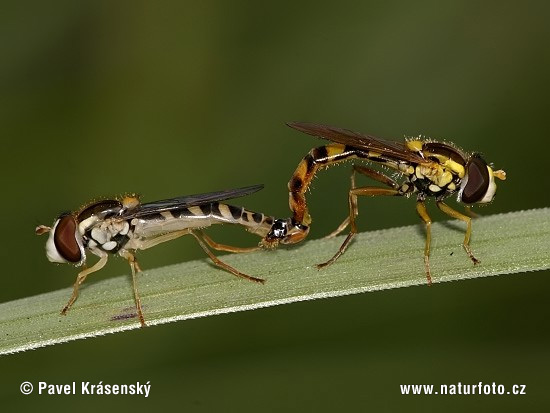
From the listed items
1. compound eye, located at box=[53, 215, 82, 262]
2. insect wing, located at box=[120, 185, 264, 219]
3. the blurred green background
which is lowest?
compound eye, located at box=[53, 215, 82, 262]

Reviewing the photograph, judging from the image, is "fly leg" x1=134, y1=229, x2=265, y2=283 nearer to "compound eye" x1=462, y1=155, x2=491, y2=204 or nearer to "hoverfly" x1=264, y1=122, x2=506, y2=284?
"hoverfly" x1=264, y1=122, x2=506, y2=284

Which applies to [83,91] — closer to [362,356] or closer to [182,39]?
[182,39]

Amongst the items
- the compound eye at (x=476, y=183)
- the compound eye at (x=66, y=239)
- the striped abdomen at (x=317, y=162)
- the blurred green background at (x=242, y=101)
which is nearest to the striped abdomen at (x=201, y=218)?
the striped abdomen at (x=317, y=162)

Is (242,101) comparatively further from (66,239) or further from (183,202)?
(66,239)

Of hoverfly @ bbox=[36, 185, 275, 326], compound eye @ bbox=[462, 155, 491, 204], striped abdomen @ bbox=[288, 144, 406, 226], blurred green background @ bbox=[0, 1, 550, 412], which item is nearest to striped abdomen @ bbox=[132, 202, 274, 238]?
hoverfly @ bbox=[36, 185, 275, 326]

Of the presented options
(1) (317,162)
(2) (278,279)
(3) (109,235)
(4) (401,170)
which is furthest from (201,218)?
(4) (401,170)

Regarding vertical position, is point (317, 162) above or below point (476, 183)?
above

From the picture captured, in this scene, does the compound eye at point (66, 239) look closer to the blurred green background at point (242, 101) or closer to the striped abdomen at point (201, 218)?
the striped abdomen at point (201, 218)

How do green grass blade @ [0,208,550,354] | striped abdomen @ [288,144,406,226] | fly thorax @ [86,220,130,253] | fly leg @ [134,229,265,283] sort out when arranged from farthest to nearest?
striped abdomen @ [288,144,406,226] → fly thorax @ [86,220,130,253] → fly leg @ [134,229,265,283] → green grass blade @ [0,208,550,354]
